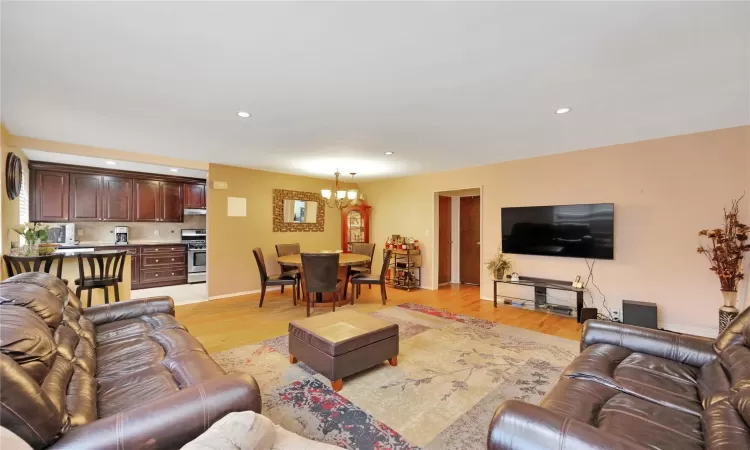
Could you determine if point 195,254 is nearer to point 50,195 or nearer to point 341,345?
point 50,195

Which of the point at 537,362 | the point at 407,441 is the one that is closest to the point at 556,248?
the point at 537,362

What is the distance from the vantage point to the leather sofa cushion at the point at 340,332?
2494 mm

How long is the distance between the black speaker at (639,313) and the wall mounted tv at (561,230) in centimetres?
65

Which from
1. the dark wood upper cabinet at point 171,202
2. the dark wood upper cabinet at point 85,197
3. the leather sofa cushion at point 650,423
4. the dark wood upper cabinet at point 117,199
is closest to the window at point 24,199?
the dark wood upper cabinet at point 85,197

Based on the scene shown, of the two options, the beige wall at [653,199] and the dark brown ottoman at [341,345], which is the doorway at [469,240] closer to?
the beige wall at [653,199]

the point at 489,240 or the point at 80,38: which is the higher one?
the point at 80,38

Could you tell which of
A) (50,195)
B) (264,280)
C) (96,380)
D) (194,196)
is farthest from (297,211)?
(96,380)

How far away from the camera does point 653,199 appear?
388 cm

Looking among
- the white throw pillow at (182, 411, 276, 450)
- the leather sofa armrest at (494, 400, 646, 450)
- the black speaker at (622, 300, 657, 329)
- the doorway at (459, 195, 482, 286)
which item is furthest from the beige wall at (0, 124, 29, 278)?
the doorway at (459, 195, 482, 286)

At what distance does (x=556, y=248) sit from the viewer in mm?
4605

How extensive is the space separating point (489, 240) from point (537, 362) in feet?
8.76

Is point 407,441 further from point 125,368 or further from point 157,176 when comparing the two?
point 157,176

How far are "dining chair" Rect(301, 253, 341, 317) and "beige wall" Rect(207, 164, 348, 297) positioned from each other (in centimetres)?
199

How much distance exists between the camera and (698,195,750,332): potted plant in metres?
3.25
